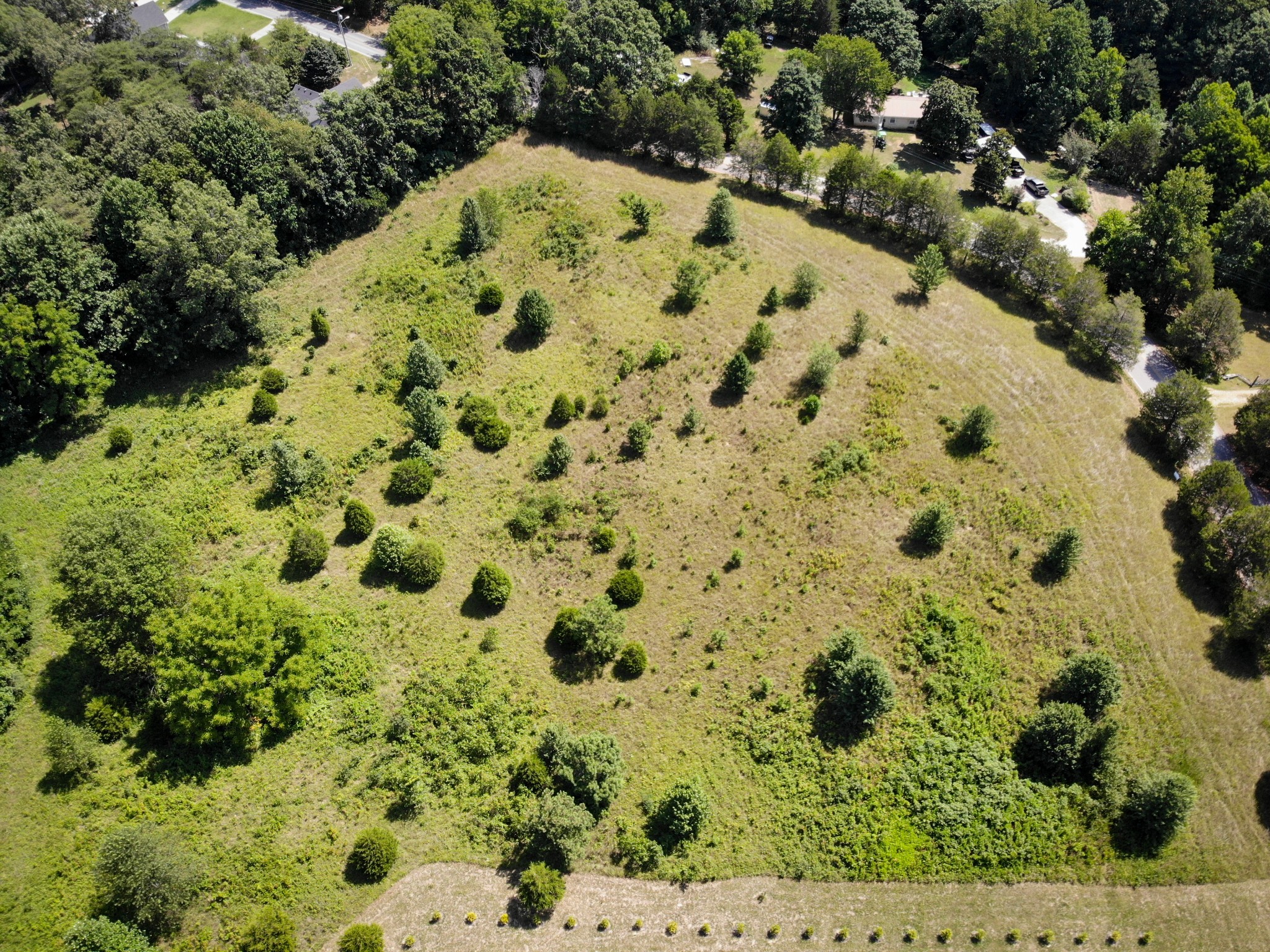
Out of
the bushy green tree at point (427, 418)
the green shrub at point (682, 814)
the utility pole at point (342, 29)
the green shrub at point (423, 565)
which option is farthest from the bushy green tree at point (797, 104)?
the green shrub at point (682, 814)

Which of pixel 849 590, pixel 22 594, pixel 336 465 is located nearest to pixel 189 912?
pixel 22 594

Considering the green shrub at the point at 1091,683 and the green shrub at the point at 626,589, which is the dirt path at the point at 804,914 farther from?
the green shrub at the point at 626,589

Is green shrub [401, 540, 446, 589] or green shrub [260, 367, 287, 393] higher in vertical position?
green shrub [401, 540, 446, 589]

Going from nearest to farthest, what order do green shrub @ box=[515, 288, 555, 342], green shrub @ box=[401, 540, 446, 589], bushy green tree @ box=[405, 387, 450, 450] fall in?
1. green shrub @ box=[401, 540, 446, 589]
2. bushy green tree @ box=[405, 387, 450, 450]
3. green shrub @ box=[515, 288, 555, 342]

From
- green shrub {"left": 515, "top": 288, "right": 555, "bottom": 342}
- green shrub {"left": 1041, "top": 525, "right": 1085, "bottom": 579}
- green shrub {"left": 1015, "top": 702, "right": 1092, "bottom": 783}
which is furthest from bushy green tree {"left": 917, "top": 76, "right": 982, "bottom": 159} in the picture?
green shrub {"left": 1015, "top": 702, "right": 1092, "bottom": 783}

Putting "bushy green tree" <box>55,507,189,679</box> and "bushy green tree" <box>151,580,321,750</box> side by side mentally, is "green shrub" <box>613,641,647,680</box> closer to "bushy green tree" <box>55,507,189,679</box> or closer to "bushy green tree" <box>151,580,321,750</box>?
"bushy green tree" <box>151,580,321,750</box>

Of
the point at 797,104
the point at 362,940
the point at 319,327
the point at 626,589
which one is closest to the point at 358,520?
the point at 626,589
